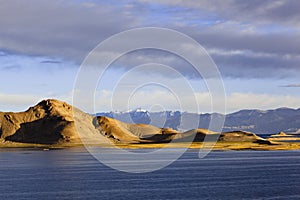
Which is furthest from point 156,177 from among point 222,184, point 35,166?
point 35,166

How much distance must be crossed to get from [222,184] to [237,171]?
3018 centimetres

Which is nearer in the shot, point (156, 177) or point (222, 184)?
point (222, 184)

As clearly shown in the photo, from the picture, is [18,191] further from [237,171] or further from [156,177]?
[237,171]

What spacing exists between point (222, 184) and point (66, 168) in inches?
2350

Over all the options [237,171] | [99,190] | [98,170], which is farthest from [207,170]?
[99,190]

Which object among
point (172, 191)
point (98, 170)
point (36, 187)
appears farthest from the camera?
point (98, 170)

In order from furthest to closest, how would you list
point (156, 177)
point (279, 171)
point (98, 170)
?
point (98, 170) → point (279, 171) → point (156, 177)

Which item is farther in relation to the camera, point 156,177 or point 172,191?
point 156,177

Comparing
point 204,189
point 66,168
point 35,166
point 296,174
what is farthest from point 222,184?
point 35,166

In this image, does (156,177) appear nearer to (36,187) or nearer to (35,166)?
(36,187)

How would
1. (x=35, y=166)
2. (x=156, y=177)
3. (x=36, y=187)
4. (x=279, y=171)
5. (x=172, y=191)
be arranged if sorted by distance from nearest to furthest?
Result: 1. (x=172, y=191)
2. (x=36, y=187)
3. (x=156, y=177)
4. (x=279, y=171)
5. (x=35, y=166)

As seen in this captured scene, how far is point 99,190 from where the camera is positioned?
4323 inches

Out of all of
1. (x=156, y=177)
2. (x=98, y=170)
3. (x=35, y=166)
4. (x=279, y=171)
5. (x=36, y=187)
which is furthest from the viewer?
(x=35, y=166)

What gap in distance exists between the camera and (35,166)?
174 m
